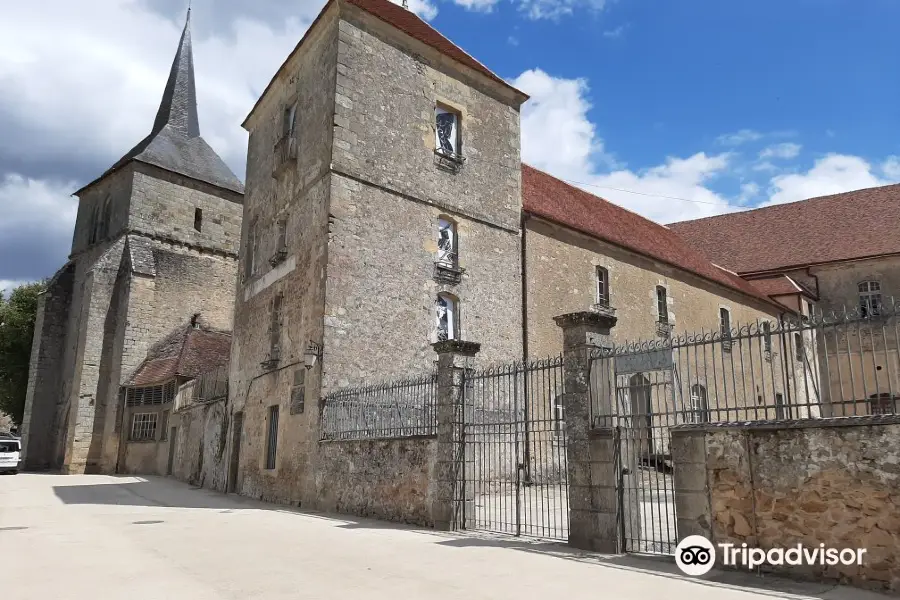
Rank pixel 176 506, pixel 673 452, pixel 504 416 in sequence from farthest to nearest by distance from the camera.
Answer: pixel 176 506
pixel 504 416
pixel 673 452

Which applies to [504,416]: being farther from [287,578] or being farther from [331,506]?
[287,578]

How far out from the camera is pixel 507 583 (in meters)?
5.92

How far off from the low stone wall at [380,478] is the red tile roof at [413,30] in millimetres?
10066

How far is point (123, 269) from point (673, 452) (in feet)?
86.8

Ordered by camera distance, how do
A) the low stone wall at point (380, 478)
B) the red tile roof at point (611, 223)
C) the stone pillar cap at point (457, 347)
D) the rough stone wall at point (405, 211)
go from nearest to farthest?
the stone pillar cap at point (457, 347)
the low stone wall at point (380, 478)
the rough stone wall at point (405, 211)
the red tile roof at point (611, 223)

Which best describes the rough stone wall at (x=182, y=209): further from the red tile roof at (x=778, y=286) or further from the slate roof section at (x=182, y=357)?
the red tile roof at (x=778, y=286)

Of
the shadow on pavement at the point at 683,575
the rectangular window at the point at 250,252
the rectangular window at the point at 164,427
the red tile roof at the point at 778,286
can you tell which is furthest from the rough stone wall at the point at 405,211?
the red tile roof at the point at 778,286

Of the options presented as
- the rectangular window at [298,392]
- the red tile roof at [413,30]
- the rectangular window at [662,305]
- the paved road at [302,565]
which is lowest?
the paved road at [302,565]

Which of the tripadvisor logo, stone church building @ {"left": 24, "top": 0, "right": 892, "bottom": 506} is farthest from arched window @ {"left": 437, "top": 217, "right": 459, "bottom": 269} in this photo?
the tripadvisor logo

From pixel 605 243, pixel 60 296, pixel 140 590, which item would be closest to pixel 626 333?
pixel 605 243

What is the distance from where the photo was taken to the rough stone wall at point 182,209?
29.5m

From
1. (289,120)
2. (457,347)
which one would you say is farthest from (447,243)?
(457,347)

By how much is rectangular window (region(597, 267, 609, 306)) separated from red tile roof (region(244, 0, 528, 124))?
18.9ft

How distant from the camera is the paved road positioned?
219 inches
